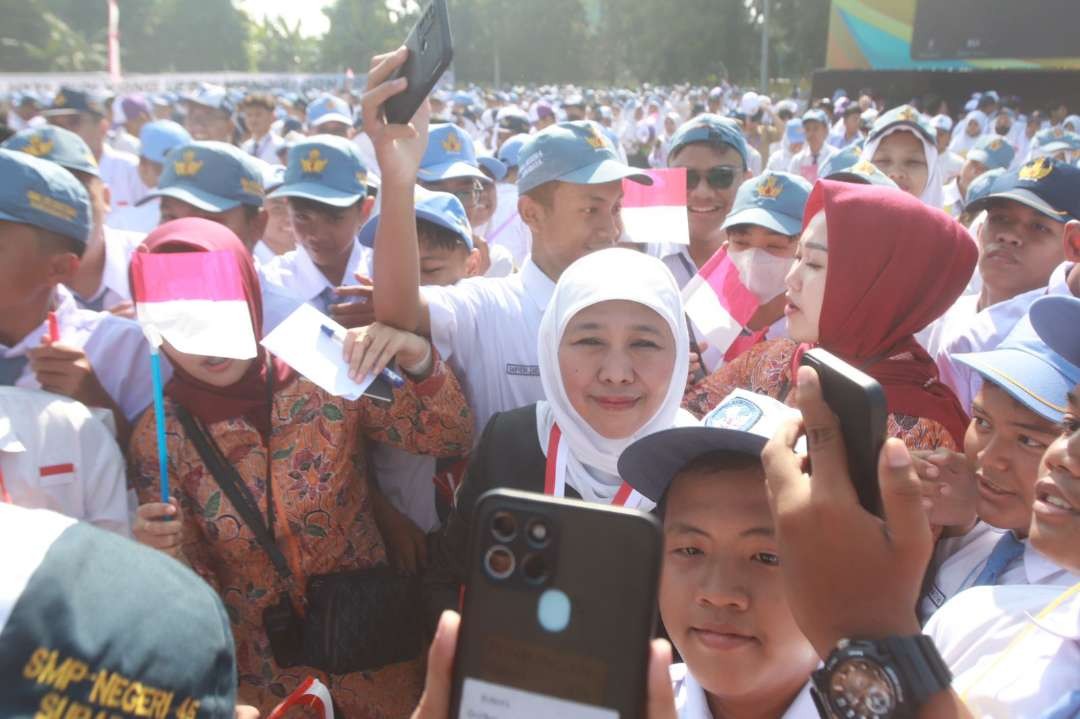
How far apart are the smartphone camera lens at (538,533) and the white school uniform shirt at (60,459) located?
1378mm

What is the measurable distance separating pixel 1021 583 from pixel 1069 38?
78.3 feet

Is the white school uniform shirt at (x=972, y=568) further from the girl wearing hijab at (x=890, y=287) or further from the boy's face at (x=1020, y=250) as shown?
the boy's face at (x=1020, y=250)

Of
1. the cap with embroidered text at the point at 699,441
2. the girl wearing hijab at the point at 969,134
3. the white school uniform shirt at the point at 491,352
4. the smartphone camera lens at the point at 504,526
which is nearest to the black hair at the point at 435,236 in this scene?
the white school uniform shirt at the point at 491,352

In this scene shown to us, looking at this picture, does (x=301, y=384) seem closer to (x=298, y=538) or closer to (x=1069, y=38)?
(x=298, y=538)

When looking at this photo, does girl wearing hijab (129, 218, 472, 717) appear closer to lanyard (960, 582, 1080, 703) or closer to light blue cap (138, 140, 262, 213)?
light blue cap (138, 140, 262, 213)

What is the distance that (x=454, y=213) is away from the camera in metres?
2.80

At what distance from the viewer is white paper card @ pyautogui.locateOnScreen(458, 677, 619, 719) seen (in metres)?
0.74

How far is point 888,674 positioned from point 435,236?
7.17 ft

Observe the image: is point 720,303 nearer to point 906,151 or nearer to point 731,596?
point 731,596

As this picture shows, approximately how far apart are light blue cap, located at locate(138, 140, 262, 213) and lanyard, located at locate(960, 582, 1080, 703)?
2867 mm

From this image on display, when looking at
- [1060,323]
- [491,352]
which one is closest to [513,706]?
[1060,323]

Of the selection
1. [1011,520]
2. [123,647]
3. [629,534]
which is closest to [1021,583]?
[1011,520]

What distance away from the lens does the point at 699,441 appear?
4.56 feet

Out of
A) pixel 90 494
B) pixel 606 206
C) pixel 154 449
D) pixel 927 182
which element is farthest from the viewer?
pixel 927 182
